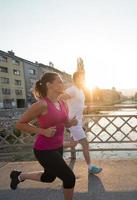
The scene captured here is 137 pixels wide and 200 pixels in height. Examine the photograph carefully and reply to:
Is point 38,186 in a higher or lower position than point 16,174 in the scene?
lower

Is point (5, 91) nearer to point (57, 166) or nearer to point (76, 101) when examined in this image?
point (76, 101)

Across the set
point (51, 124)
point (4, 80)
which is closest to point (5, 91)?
point (4, 80)

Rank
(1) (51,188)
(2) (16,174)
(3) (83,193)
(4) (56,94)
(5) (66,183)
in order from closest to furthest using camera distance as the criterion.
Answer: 1. (5) (66,183)
2. (4) (56,94)
3. (2) (16,174)
4. (3) (83,193)
5. (1) (51,188)

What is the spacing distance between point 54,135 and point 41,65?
75.0 meters

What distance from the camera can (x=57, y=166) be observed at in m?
3.20

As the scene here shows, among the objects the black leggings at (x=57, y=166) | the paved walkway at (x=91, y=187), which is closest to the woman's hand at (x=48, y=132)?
the black leggings at (x=57, y=166)

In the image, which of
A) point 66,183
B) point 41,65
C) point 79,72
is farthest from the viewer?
point 41,65

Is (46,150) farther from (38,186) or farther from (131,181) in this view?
(131,181)

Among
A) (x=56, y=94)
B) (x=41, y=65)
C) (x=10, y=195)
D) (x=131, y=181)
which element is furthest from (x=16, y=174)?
(x=41, y=65)

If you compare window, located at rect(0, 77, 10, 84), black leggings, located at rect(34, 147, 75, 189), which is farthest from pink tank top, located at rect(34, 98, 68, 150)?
window, located at rect(0, 77, 10, 84)

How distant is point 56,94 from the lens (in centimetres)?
340

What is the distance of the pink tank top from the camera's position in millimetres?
3221

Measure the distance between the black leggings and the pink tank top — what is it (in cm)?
6

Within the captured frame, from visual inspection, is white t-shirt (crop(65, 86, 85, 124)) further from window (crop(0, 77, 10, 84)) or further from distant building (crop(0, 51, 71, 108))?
window (crop(0, 77, 10, 84))
